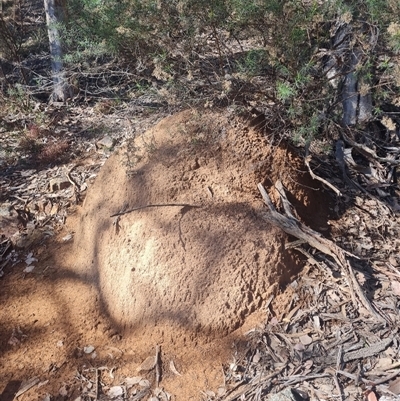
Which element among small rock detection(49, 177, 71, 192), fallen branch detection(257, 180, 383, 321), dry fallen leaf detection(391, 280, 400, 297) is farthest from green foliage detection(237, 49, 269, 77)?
small rock detection(49, 177, 71, 192)

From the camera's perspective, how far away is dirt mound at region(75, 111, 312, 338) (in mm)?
2988

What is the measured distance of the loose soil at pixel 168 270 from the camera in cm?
293

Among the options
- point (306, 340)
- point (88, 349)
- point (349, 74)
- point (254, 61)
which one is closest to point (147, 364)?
point (88, 349)

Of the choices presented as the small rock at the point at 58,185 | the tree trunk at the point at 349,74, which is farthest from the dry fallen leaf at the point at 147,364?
the small rock at the point at 58,185

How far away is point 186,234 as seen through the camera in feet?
10.2

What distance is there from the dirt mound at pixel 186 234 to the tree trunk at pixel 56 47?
9.06ft

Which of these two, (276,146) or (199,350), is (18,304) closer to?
(199,350)

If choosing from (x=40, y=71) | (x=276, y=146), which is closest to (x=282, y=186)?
(x=276, y=146)

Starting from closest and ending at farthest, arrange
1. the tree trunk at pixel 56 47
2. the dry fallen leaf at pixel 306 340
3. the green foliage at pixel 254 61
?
1. the dry fallen leaf at pixel 306 340
2. the green foliage at pixel 254 61
3. the tree trunk at pixel 56 47

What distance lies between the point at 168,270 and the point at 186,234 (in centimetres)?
27

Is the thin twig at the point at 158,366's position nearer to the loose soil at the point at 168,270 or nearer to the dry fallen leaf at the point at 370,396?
the loose soil at the point at 168,270

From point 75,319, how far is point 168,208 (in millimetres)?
1032

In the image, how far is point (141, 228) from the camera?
128 inches

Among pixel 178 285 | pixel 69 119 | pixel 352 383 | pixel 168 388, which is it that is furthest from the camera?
pixel 69 119
